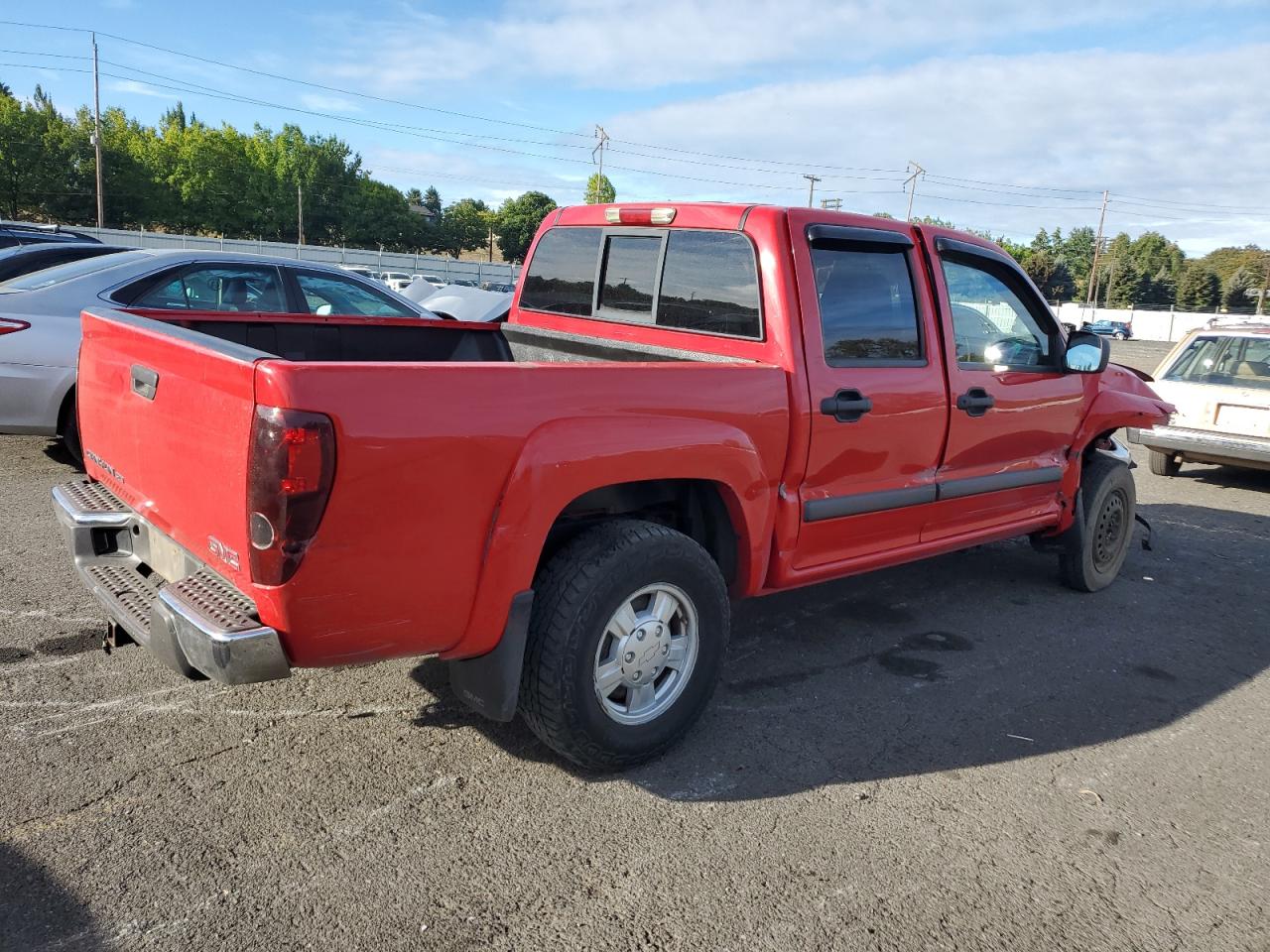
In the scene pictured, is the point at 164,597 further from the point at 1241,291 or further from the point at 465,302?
the point at 1241,291

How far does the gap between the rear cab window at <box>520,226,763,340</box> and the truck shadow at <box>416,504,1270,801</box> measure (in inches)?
62.0

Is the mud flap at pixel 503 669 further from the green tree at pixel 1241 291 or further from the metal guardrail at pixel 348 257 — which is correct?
the green tree at pixel 1241 291

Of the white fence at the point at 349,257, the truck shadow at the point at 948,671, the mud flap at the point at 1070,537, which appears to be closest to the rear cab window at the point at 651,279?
the truck shadow at the point at 948,671

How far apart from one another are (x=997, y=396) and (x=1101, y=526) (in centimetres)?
167

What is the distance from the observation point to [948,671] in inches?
167

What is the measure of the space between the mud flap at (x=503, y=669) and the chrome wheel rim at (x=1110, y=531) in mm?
4083

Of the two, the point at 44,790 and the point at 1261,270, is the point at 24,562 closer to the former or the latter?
the point at 44,790

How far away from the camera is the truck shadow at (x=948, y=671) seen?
11.0 feet

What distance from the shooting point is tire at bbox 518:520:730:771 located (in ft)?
9.48

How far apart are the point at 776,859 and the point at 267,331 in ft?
10.2

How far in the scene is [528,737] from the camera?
3.38 metres

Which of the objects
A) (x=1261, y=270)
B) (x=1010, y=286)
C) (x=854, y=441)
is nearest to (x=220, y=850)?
(x=854, y=441)

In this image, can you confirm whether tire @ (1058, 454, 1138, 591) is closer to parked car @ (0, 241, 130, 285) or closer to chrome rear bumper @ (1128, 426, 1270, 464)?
chrome rear bumper @ (1128, 426, 1270, 464)

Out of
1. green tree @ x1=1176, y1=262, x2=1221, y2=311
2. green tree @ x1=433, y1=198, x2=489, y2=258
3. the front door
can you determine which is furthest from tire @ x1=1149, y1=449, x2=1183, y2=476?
green tree @ x1=433, y1=198, x2=489, y2=258
